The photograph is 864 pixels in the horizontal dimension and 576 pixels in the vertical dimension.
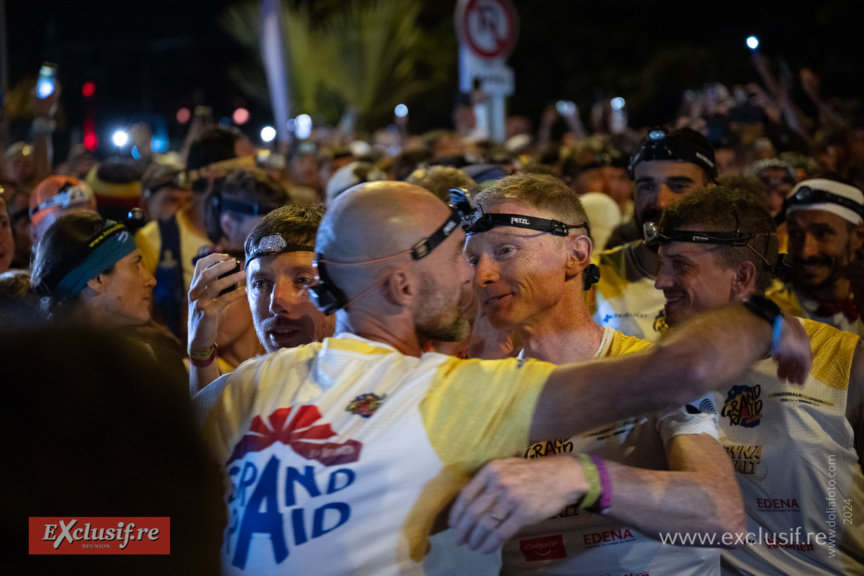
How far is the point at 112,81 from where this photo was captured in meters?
31.1

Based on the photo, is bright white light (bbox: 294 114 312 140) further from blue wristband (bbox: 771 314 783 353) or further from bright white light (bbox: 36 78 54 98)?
blue wristband (bbox: 771 314 783 353)

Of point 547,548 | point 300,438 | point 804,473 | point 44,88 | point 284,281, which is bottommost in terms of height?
point 547,548

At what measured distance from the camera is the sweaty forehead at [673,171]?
5207mm

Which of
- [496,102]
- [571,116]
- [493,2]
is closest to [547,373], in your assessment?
[493,2]

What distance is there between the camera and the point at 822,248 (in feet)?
16.0

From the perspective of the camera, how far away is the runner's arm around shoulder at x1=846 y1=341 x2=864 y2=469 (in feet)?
11.0

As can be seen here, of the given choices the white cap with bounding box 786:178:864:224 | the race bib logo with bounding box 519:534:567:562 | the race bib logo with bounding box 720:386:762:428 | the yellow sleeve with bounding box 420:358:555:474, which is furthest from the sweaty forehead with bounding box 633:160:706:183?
the yellow sleeve with bounding box 420:358:555:474

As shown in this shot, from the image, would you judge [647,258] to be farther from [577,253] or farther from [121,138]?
[121,138]

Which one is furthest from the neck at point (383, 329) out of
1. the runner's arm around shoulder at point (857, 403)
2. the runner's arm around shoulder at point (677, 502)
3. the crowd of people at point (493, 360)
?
the runner's arm around shoulder at point (857, 403)

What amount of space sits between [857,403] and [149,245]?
4.80 meters

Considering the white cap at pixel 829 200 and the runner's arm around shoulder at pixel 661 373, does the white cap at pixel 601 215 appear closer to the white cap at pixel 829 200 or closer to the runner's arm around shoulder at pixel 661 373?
the white cap at pixel 829 200

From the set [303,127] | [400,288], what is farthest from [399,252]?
[303,127]

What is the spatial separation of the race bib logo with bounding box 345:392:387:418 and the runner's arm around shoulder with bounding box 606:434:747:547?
2.21ft
